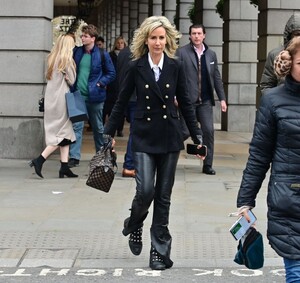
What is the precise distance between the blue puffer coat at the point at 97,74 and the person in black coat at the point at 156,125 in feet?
17.5

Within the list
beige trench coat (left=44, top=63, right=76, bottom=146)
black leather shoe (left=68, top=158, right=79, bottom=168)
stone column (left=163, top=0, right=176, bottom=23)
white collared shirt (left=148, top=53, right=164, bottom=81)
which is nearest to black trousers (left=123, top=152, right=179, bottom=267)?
white collared shirt (left=148, top=53, right=164, bottom=81)

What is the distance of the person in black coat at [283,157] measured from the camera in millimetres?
4840

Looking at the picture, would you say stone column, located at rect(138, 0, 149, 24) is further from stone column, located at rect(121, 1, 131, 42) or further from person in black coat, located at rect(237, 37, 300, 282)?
person in black coat, located at rect(237, 37, 300, 282)

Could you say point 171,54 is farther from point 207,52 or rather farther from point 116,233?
point 207,52

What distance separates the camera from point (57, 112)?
11984mm

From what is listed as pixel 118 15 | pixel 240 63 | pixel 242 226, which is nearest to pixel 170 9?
pixel 240 63

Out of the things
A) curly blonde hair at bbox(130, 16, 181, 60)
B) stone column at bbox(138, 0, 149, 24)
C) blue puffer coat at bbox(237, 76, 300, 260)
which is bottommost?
blue puffer coat at bbox(237, 76, 300, 260)

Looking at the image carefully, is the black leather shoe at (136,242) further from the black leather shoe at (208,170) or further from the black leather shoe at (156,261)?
the black leather shoe at (208,170)

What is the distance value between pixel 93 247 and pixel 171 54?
5.80 feet

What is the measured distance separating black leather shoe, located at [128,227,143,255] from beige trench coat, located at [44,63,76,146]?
467cm

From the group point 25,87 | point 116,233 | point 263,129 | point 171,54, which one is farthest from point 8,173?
point 263,129

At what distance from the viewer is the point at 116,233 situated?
8492 mm

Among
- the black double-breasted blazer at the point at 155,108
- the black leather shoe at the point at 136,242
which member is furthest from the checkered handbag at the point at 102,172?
the black leather shoe at the point at 136,242

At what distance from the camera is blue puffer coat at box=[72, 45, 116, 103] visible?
41.5ft
